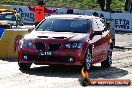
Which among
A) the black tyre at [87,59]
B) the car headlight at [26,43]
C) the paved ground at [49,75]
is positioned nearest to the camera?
the paved ground at [49,75]

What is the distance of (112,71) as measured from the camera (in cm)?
1395

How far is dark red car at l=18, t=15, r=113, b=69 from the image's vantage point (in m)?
12.7

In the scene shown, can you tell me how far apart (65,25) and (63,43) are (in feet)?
4.94

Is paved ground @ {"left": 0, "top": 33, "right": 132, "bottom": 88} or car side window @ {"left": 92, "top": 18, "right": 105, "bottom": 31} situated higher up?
car side window @ {"left": 92, "top": 18, "right": 105, "bottom": 31}

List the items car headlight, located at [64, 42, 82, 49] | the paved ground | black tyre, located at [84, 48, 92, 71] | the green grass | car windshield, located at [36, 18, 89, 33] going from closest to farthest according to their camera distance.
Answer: the paved ground, car headlight, located at [64, 42, 82, 49], black tyre, located at [84, 48, 92, 71], car windshield, located at [36, 18, 89, 33], the green grass

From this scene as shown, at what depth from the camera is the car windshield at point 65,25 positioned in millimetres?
13789

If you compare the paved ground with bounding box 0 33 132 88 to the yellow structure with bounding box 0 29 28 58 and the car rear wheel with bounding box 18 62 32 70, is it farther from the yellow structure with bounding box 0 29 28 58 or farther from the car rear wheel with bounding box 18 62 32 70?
the yellow structure with bounding box 0 29 28 58

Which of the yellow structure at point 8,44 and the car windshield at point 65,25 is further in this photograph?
the yellow structure at point 8,44

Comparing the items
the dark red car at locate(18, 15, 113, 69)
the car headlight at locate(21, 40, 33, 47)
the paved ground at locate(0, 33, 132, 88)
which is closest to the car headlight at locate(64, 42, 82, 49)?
the dark red car at locate(18, 15, 113, 69)

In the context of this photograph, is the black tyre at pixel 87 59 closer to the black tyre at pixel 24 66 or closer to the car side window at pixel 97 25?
the car side window at pixel 97 25

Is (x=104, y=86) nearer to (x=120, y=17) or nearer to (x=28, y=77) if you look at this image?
(x=28, y=77)

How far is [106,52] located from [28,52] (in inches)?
127

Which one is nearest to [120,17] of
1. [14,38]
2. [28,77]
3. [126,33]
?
[126,33]

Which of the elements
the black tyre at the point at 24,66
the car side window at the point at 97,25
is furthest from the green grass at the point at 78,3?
the black tyre at the point at 24,66
